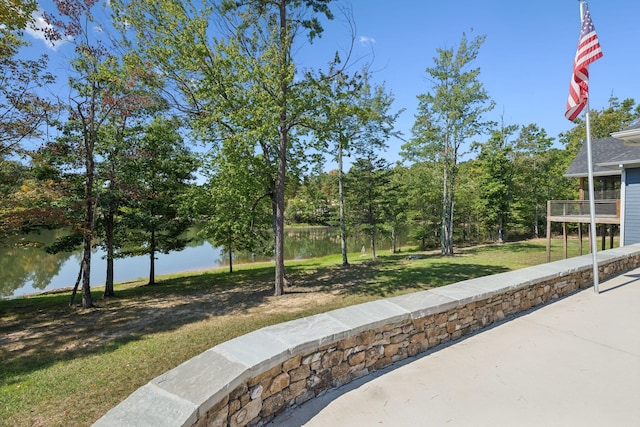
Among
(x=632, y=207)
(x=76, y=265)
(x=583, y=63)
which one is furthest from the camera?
(x=76, y=265)

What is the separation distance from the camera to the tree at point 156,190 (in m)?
11.2

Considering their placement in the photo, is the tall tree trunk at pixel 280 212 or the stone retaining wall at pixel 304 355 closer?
the stone retaining wall at pixel 304 355

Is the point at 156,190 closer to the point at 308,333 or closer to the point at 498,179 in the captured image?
the point at 308,333

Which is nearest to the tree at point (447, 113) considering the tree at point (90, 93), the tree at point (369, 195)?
the tree at point (369, 195)

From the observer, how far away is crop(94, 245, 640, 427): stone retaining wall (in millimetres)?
1843

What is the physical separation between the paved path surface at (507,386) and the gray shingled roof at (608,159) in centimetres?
1157

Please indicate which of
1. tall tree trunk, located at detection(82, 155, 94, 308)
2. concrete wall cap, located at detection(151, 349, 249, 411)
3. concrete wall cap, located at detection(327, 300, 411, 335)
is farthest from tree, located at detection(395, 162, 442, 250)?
concrete wall cap, located at detection(151, 349, 249, 411)

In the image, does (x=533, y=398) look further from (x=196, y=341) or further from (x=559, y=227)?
(x=559, y=227)

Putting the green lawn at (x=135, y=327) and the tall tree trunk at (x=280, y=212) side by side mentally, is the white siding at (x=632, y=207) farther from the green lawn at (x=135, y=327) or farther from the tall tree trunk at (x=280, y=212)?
the tall tree trunk at (x=280, y=212)

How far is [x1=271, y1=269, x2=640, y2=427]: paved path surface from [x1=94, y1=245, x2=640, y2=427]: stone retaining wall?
15cm

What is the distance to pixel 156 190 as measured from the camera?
41.9 ft

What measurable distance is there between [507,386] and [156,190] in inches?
524

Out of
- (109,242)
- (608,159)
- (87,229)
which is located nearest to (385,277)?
(87,229)

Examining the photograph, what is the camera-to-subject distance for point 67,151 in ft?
30.7
